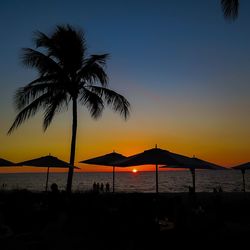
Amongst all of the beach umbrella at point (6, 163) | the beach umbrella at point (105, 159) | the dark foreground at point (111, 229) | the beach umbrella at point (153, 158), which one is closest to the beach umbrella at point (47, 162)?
the beach umbrella at point (6, 163)

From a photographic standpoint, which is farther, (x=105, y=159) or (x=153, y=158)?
(x=105, y=159)

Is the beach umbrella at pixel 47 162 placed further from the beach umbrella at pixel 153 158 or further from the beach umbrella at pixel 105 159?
the beach umbrella at pixel 153 158

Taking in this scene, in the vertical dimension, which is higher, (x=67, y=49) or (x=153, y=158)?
(x=67, y=49)

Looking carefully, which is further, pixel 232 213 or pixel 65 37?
pixel 65 37

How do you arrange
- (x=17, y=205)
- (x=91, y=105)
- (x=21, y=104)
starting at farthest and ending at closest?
(x=91, y=105) < (x=21, y=104) < (x=17, y=205)

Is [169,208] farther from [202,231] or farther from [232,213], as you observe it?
[202,231]

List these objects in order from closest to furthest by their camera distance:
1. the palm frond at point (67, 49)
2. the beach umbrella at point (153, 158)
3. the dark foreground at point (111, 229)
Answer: the dark foreground at point (111, 229) → the beach umbrella at point (153, 158) → the palm frond at point (67, 49)

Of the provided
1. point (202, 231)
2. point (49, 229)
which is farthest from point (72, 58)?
point (202, 231)

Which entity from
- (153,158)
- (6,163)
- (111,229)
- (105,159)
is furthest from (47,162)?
(111,229)

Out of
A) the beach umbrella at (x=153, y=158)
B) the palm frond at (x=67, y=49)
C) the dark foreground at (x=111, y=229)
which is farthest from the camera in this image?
the palm frond at (x=67, y=49)

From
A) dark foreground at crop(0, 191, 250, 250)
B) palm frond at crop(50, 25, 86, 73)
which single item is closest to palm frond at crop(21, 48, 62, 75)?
palm frond at crop(50, 25, 86, 73)

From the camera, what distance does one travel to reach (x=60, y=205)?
32.4ft

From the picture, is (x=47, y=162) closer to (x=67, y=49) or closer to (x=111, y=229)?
(x=67, y=49)

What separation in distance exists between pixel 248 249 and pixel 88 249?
3.26 meters
